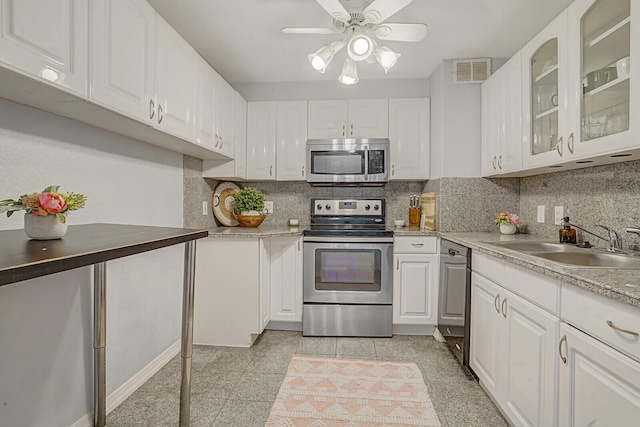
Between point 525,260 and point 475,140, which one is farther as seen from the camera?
point 475,140

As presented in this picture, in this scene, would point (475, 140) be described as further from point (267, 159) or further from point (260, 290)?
point (260, 290)

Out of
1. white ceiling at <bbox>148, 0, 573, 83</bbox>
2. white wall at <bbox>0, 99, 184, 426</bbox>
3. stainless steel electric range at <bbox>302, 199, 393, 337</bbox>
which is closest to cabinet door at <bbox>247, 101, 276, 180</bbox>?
white ceiling at <bbox>148, 0, 573, 83</bbox>

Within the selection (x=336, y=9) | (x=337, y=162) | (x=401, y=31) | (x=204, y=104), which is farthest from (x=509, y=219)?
(x=204, y=104)

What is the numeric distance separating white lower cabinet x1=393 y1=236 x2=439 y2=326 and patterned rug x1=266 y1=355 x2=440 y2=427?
554 millimetres

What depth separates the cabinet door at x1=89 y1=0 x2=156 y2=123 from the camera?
49.9 inches

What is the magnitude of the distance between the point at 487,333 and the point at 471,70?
2102 mm

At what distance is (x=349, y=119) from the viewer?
311 cm

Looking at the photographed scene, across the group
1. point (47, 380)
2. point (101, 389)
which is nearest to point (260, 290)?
point (101, 389)

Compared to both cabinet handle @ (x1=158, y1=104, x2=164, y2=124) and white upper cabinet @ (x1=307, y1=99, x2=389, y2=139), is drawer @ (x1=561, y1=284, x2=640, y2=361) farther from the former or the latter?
white upper cabinet @ (x1=307, y1=99, x2=389, y2=139)

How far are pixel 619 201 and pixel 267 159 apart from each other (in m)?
2.56

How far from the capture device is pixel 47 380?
1392mm

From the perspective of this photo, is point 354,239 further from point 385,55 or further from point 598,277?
point 598,277

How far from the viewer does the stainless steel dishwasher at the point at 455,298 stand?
2.13 m

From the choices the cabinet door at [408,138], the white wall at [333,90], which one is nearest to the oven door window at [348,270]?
the cabinet door at [408,138]
